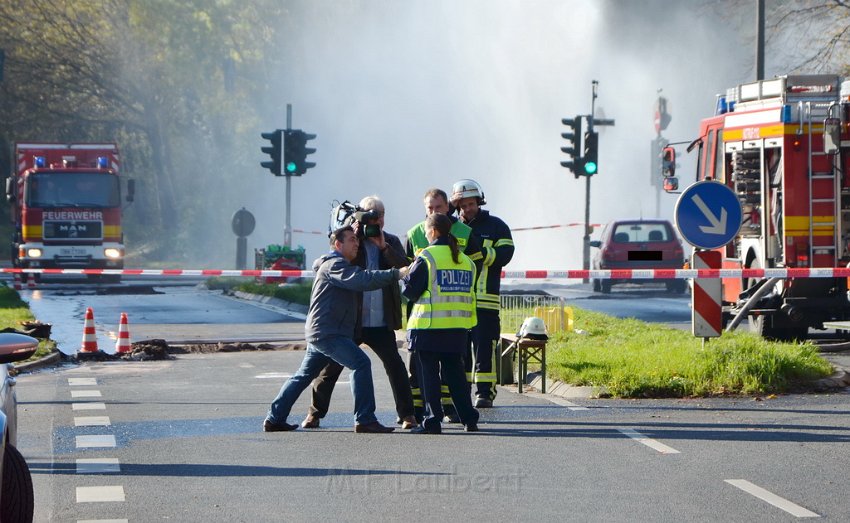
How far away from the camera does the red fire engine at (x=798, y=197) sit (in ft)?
53.4

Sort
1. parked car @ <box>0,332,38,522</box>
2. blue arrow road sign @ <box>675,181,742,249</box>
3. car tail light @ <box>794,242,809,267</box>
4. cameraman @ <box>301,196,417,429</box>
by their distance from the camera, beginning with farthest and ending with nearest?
car tail light @ <box>794,242,809,267</box> < blue arrow road sign @ <box>675,181,742,249</box> < cameraman @ <box>301,196,417,429</box> < parked car @ <box>0,332,38,522</box>

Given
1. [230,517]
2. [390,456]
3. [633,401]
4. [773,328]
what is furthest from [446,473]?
[773,328]

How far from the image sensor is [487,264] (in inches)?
434

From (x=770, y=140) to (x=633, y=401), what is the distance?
5.85 m

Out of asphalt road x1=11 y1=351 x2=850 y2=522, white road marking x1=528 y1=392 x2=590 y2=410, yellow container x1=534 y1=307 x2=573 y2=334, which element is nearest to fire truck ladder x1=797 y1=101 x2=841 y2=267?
yellow container x1=534 y1=307 x2=573 y2=334

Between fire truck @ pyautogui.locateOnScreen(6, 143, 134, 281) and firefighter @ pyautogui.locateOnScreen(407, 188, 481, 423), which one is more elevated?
fire truck @ pyautogui.locateOnScreen(6, 143, 134, 281)

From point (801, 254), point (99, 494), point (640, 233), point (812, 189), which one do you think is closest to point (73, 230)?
point (640, 233)

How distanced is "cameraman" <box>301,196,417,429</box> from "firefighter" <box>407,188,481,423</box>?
11.0 inches

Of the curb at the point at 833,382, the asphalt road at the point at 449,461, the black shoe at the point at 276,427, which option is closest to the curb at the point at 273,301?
the asphalt road at the point at 449,461

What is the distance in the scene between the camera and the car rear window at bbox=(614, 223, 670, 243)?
30578 mm

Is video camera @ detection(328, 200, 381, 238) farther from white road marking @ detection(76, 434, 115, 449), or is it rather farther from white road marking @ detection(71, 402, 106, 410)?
white road marking @ detection(71, 402, 106, 410)

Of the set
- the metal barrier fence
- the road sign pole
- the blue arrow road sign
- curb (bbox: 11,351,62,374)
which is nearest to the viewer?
the blue arrow road sign

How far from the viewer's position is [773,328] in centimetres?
1680

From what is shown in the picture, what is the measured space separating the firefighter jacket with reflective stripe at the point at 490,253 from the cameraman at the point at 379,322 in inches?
32.5
